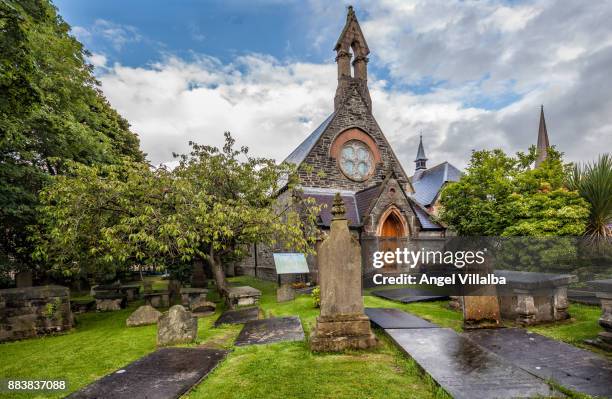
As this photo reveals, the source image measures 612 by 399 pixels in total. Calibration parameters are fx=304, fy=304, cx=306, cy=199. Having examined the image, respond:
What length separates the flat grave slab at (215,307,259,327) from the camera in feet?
27.6

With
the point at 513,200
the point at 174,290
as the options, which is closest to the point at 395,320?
the point at 513,200

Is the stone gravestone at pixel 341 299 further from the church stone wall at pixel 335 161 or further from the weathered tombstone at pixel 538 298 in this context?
the church stone wall at pixel 335 161

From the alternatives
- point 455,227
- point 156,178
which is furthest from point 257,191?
point 455,227

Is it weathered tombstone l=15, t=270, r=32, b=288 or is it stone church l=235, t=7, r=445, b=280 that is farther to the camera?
stone church l=235, t=7, r=445, b=280

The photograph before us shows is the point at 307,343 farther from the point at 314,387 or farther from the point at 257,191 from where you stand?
the point at 257,191

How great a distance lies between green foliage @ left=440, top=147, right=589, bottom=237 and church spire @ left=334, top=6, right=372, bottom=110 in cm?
1058

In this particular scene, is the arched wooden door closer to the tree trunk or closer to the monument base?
the tree trunk

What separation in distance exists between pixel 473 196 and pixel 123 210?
15.7 m

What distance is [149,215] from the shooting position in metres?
9.16

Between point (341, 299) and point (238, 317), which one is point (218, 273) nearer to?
point (238, 317)

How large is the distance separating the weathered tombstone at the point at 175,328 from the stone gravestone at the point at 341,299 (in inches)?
112

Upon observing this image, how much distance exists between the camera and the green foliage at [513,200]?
11.1 metres

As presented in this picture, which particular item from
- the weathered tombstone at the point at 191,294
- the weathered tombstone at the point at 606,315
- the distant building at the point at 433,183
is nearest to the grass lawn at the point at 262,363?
the weathered tombstone at the point at 606,315

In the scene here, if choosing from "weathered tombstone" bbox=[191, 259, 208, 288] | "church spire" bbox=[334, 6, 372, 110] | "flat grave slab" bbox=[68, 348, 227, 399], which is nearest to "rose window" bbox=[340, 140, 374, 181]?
"church spire" bbox=[334, 6, 372, 110]
